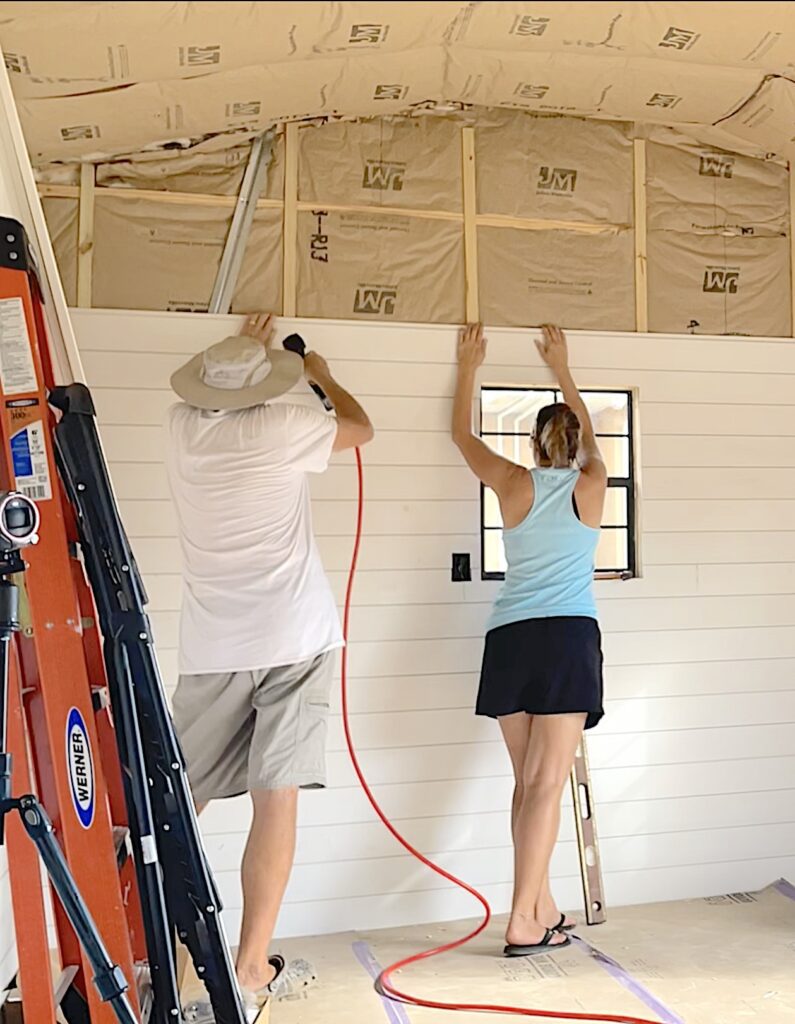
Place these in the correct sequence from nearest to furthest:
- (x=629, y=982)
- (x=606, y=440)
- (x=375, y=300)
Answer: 1. (x=629, y=982)
2. (x=375, y=300)
3. (x=606, y=440)

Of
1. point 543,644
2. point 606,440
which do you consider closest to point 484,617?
point 543,644

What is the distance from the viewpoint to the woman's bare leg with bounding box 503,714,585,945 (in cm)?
322

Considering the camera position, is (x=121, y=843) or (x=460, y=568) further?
(x=460, y=568)

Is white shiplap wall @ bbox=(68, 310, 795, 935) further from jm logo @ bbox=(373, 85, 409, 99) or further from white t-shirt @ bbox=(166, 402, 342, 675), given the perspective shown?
jm logo @ bbox=(373, 85, 409, 99)

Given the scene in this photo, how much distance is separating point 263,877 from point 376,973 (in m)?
0.73

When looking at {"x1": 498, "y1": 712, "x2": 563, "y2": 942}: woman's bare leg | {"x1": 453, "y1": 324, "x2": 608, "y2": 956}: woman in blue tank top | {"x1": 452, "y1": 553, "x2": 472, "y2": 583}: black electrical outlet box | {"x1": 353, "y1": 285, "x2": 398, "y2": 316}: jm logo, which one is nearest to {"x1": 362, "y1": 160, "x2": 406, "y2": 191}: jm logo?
{"x1": 353, "y1": 285, "x2": 398, "y2": 316}: jm logo

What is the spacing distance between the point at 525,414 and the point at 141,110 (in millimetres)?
1696

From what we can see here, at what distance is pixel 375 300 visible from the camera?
3617 mm

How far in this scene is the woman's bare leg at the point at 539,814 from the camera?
3221mm

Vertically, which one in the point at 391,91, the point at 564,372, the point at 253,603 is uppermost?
the point at 391,91

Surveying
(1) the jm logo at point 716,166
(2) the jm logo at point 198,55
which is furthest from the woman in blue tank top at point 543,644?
(2) the jm logo at point 198,55

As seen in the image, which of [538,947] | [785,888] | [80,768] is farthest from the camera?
[785,888]

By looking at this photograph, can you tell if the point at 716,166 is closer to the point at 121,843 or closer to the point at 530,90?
the point at 530,90

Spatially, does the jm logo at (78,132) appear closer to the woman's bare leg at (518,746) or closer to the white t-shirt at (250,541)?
the white t-shirt at (250,541)
